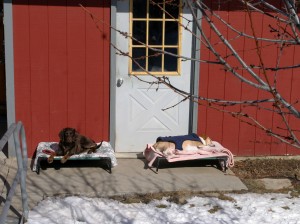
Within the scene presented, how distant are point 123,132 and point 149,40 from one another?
4.70 feet

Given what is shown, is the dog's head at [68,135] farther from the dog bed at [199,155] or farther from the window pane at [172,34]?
the window pane at [172,34]

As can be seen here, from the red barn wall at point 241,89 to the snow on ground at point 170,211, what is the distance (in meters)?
1.79

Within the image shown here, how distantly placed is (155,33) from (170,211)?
2.97 meters

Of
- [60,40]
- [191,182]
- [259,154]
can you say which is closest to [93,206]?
[191,182]

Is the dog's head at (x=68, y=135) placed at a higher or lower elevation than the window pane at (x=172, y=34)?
lower

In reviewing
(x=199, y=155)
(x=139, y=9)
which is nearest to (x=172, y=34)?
(x=139, y=9)

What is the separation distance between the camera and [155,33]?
801 cm

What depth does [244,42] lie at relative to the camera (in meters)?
8.02

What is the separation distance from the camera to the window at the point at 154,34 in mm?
7910

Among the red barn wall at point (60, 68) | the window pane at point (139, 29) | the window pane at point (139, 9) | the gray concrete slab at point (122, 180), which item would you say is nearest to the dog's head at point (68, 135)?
the gray concrete slab at point (122, 180)

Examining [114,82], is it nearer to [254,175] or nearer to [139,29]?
[139,29]

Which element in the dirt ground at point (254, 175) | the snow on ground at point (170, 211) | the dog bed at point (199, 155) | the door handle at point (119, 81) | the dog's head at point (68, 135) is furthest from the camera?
the door handle at point (119, 81)

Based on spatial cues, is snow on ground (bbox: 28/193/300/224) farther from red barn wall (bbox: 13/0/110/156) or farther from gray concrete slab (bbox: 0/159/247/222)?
red barn wall (bbox: 13/0/110/156)

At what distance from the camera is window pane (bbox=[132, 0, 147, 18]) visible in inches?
311
